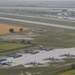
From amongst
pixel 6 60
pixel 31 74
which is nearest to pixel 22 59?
pixel 6 60

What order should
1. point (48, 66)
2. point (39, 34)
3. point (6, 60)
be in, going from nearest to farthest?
point (48, 66), point (6, 60), point (39, 34)

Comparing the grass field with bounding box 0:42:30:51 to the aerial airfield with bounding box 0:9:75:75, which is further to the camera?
the grass field with bounding box 0:42:30:51

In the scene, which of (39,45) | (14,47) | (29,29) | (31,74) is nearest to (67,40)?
(39,45)

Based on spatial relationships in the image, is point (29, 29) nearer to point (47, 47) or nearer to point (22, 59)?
point (47, 47)

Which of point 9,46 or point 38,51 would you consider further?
point 9,46

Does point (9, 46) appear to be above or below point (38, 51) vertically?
above

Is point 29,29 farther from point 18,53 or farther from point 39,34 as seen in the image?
point 18,53

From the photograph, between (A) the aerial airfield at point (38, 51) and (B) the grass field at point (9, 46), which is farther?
(B) the grass field at point (9, 46)

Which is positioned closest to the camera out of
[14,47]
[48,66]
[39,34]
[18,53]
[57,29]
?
[48,66]

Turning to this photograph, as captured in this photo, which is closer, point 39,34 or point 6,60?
point 6,60
